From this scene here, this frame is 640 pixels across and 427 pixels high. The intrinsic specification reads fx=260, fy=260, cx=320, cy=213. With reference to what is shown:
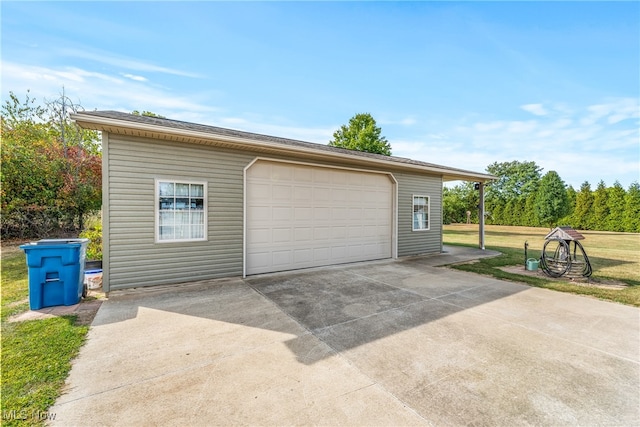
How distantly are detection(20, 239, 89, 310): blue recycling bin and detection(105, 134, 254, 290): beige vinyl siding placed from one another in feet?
2.02

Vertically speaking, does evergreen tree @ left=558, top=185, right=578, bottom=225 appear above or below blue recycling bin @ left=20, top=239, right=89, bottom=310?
above

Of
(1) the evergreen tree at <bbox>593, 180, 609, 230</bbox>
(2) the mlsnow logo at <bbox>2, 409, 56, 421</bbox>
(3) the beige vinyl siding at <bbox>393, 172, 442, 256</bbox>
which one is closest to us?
(2) the mlsnow logo at <bbox>2, 409, 56, 421</bbox>

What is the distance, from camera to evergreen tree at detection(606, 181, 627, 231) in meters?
20.5

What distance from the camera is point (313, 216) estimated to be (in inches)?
278

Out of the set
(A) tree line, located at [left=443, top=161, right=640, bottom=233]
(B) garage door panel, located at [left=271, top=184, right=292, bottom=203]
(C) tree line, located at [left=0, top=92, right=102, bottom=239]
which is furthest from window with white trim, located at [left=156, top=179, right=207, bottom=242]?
(A) tree line, located at [left=443, top=161, right=640, bottom=233]

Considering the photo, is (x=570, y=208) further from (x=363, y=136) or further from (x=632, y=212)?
(x=363, y=136)

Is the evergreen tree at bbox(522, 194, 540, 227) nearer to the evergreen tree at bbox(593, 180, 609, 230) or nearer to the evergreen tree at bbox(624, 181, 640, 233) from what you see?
the evergreen tree at bbox(593, 180, 609, 230)

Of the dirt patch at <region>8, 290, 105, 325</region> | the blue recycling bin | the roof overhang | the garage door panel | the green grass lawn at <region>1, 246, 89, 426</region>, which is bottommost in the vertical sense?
the dirt patch at <region>8, 290, 105, 325</region>

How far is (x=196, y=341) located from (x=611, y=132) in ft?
70.1

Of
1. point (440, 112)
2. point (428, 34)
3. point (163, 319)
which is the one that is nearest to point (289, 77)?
point (428, 34)

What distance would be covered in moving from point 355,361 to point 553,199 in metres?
26.2

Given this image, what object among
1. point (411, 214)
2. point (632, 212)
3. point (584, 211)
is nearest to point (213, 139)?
point (411, 214)

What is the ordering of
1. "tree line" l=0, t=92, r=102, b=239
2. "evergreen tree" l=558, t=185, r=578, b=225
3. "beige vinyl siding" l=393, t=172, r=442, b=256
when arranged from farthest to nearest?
1. "evergreen tree" l=558, t=185, r=578, b=225
2. "tree line" l=0, t=92, r=102, b=239
3. "beige vinyl siding" l=393, t=172, r=442, b=256

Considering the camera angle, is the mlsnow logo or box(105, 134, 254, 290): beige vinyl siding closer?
the mlsnow logo
